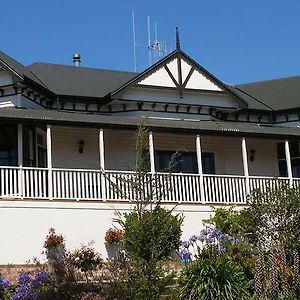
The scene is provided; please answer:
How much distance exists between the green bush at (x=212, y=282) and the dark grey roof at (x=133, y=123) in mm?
4902

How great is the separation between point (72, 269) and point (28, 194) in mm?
3385

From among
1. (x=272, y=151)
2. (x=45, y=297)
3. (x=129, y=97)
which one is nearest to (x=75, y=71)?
(x=129, y=97)

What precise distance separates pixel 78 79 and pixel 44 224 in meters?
9.00

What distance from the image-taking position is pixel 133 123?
913 inches

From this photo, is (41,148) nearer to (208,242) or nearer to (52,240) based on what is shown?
(52,240)

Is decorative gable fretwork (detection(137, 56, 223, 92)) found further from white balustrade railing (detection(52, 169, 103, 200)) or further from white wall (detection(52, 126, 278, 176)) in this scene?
white balustrade railing (detection(52, 169, 103, 200))

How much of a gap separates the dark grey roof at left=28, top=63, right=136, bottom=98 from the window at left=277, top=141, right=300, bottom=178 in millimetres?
7201

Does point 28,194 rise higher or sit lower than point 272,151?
lower

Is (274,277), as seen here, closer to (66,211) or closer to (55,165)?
(66,211)

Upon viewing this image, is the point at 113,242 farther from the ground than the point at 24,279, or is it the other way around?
the point at 113,242

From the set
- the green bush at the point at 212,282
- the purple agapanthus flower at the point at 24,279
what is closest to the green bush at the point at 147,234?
the green bush at the point at 212,282

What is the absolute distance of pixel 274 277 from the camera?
1695 centimetres

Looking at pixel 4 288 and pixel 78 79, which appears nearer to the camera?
pixel 4 288

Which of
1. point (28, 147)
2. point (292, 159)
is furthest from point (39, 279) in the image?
point (292, 159)
